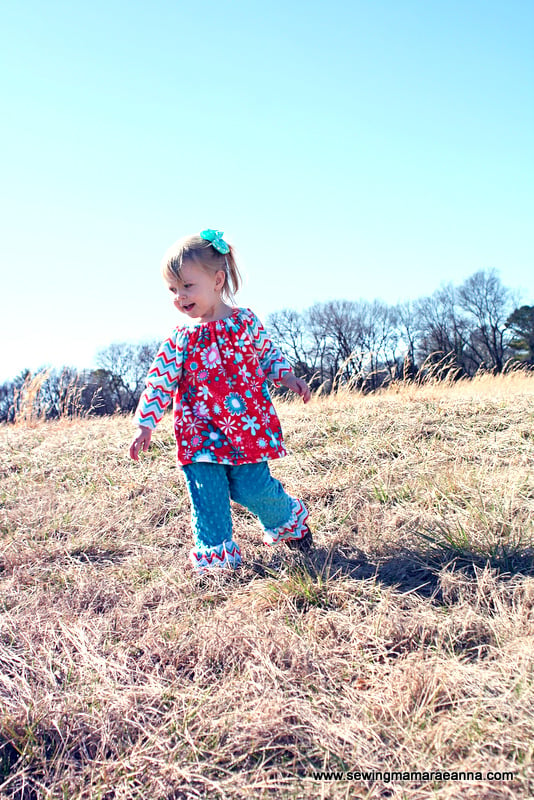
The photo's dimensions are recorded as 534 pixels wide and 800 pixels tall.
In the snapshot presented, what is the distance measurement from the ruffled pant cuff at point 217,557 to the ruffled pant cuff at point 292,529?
0.22 m

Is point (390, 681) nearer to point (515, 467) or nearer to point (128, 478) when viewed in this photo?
point (515, 467)

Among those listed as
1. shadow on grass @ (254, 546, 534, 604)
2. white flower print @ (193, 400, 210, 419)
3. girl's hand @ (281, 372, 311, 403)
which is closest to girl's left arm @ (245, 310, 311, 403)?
girl's hand @ (281, 372, 311, 403)

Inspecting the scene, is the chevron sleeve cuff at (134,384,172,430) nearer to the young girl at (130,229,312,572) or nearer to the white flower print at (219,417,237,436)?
the young girl at (130,229,312,572)

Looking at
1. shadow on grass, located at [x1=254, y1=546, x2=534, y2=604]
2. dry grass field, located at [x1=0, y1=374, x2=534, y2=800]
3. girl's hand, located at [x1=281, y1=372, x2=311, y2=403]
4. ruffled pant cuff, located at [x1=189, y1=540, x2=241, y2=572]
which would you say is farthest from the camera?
girl's hand, located at [x1=281, y1=372, x2=311, y2=403]

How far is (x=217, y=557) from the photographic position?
262cm

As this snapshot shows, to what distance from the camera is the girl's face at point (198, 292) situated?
279 centimetres

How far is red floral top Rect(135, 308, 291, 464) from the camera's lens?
2.71 m

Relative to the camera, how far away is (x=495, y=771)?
1.29 m

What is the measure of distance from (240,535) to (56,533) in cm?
109

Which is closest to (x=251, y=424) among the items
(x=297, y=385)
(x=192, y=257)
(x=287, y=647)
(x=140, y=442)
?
(x=297, y=385)

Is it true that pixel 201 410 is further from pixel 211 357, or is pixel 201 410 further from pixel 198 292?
pixel 198 292

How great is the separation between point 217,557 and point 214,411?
2.17 feet

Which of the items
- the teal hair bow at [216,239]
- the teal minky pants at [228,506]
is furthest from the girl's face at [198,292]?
the teal minky pants at [228,506]

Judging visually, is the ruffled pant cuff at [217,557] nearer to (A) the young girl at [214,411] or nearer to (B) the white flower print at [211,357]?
(A) the young girl at [214,411]
